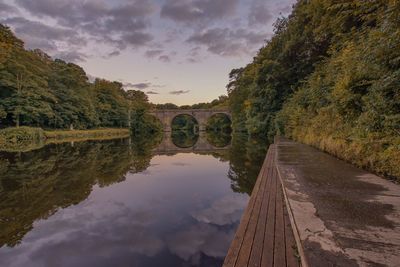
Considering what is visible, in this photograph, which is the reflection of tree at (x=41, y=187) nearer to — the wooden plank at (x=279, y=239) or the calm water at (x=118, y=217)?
→ the calm water at (x=118, y=217)

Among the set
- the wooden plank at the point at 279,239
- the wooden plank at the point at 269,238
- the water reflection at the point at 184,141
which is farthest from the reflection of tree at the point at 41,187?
the water reflection at the point at 184,141

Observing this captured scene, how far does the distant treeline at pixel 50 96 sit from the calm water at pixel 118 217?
1979 cm

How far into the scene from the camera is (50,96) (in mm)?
26500

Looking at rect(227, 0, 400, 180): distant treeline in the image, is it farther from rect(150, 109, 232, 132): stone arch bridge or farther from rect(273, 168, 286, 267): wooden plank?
rect(150, 109, 232, 132): stone arch bridge

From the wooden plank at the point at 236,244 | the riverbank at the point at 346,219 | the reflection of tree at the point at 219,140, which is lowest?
the reflection of tree at the point at 219,140

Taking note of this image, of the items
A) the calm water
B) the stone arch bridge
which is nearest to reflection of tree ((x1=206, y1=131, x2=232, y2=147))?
the calm water

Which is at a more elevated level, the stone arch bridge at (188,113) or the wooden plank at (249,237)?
the stone arch bridge at (188,113)

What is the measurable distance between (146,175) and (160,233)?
4223mm

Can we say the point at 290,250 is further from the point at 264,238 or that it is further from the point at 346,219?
the point at 346,219

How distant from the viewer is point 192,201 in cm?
506

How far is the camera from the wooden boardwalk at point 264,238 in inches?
80.7

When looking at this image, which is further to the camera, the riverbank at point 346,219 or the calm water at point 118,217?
the calm water at point 118,217

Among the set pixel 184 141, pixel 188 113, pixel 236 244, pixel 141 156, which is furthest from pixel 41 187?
pixel 188 113

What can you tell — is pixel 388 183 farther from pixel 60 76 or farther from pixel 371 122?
pixel 60 76
